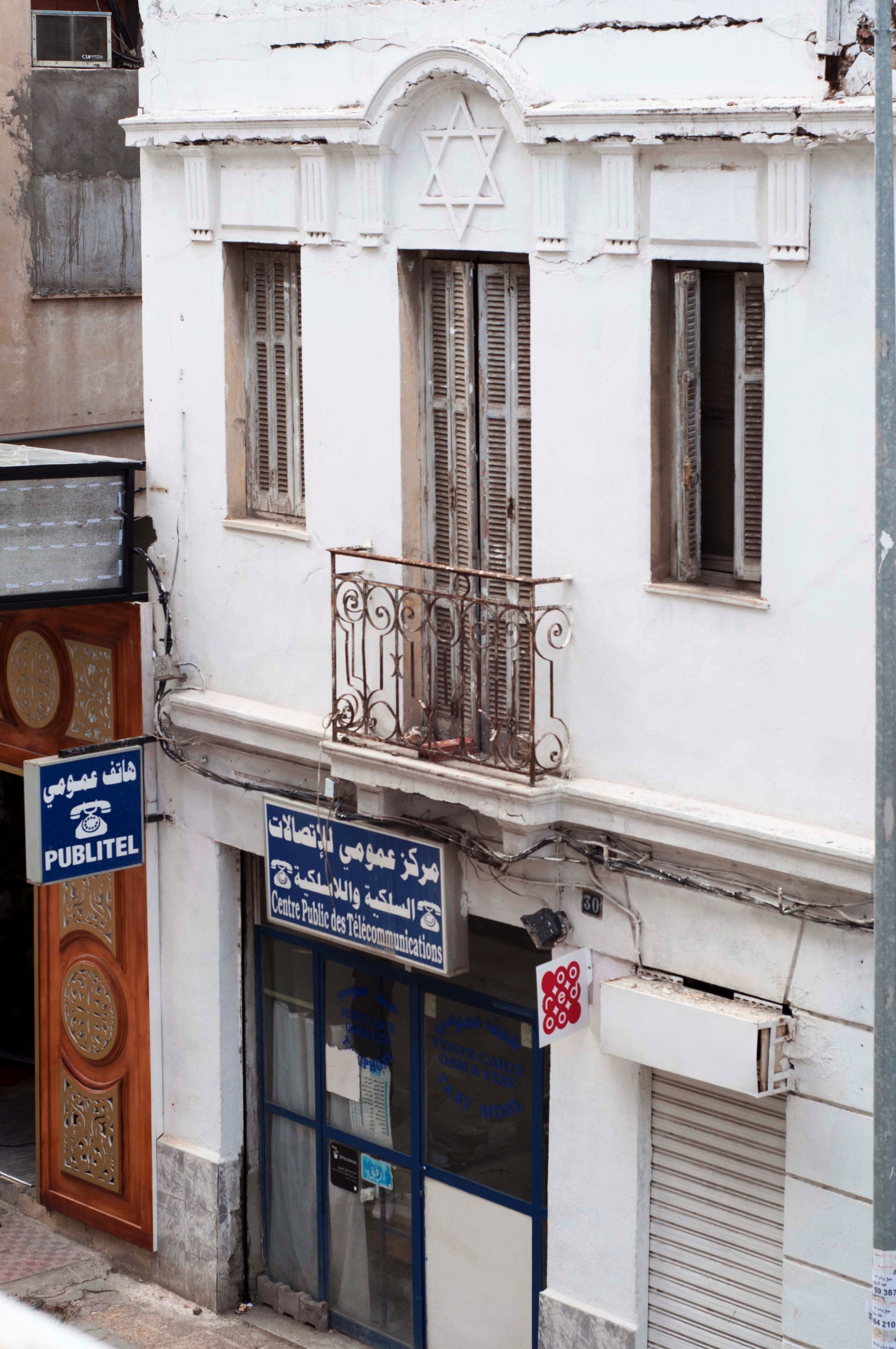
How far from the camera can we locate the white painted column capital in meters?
11.1

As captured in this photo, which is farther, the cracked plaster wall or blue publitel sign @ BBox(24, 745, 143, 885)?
blue publitel sign @ BBox(24, 745, 143, 885)

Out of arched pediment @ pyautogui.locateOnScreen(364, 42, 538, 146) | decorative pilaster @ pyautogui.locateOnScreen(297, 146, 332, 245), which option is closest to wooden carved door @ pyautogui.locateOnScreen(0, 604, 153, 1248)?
decorative pilaster @ pyautogui.locateOnScreen(297, 146, 332, 245)

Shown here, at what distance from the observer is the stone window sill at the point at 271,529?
11734 millimetres

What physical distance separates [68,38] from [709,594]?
10465 millimetres

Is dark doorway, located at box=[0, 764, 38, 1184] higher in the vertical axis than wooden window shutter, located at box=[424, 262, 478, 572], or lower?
lower

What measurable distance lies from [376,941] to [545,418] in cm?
327

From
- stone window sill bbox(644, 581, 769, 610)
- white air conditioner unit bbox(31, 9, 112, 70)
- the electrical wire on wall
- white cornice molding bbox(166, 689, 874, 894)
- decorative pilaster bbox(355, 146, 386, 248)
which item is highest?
white air conditioner unit bbox(31, 9, 112, 70)

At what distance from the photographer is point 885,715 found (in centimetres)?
705

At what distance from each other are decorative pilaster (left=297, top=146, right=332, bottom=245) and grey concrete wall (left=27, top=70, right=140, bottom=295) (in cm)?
630

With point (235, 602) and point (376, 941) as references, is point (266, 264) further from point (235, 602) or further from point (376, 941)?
point (376, 941)

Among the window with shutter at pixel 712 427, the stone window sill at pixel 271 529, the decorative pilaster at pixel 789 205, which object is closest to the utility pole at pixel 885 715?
the decorative pilaster at pixel 789 205

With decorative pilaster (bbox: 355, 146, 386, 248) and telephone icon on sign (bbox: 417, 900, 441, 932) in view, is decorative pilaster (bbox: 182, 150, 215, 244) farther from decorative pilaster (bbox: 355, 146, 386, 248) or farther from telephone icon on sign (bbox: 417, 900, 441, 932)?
telephone icon on sign (bbox: 417, 900, 441, 932)

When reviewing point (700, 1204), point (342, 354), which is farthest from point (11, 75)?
point (700, 1204)

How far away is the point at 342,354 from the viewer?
11.3m
